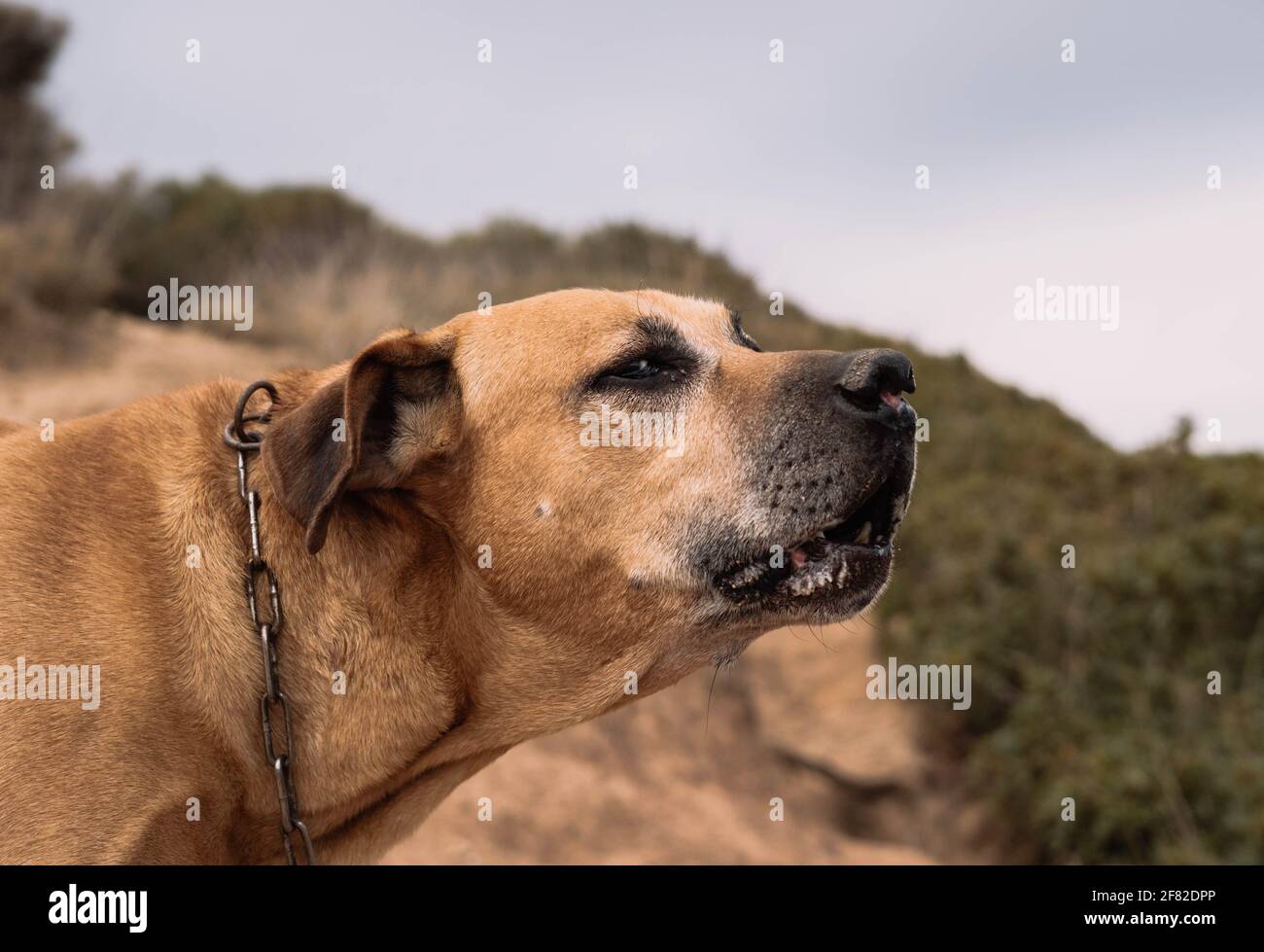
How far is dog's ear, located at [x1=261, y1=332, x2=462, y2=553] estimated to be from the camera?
297 centimetres

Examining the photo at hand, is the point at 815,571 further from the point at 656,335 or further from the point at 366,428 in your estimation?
the point at 366,428

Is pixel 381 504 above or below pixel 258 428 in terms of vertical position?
below

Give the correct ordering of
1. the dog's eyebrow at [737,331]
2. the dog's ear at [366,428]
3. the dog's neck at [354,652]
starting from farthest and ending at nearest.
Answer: the dog's eyebrow at [737,331] → the dog's neck at [354,652] → the dog's ear at [366,428]

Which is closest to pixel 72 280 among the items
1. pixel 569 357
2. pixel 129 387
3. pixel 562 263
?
pixel 129 387

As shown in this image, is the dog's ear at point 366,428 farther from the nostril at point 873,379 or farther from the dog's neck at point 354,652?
the nostril at point 873,379

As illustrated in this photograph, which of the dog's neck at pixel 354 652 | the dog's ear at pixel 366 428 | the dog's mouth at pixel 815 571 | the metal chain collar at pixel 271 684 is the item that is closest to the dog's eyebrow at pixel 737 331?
the dog's mouth at pixel 815 571

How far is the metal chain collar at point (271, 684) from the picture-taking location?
3.03 m

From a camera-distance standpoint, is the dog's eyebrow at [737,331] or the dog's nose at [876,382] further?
the dog's eyebrow at [737,331]

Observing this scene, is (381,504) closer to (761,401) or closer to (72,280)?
(761,401)

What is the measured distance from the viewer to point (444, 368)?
3.35 meters

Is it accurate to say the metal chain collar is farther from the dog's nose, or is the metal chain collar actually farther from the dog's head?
the dog's nose

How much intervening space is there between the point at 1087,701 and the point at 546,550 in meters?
6.29

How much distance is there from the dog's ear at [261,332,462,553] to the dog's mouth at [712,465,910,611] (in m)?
0.92

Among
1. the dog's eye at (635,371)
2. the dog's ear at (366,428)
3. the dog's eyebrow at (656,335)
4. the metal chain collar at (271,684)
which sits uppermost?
the dog's eyebrow at (656,335)
